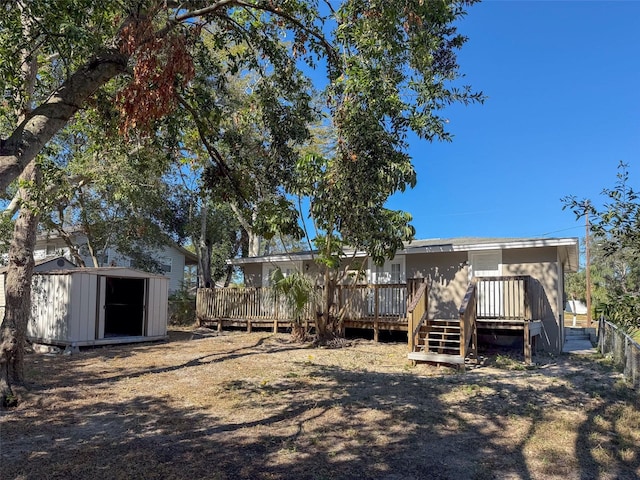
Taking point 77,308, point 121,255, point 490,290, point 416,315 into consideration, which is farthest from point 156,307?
point 121,255

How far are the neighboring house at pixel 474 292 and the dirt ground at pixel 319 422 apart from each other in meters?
1.52

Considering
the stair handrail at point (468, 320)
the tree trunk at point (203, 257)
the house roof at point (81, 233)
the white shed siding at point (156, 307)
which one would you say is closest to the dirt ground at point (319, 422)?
the stair handrail at point (468, 320)

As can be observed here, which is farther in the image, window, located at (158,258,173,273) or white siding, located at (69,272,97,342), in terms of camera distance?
window, located at (158,258,173,273)

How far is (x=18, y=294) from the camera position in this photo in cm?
776

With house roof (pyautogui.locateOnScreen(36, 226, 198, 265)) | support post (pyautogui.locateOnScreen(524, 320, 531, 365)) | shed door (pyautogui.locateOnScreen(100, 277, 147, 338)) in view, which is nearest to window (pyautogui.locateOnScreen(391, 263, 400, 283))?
support post (pyautogui.locateOnScreen(524, 320, 531, 365))

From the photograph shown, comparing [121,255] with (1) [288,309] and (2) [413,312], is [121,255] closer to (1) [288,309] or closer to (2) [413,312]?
(1) [288,309]

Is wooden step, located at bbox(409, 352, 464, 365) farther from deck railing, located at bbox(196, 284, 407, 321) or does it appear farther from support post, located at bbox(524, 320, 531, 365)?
deck railing, located at bbox(196, 284, 407, 321)

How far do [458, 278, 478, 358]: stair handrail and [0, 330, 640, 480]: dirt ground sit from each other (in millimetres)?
628

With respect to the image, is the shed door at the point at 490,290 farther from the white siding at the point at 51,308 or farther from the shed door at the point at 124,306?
the shed door at the point at 124,306

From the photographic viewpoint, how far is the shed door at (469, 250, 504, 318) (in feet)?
39.2

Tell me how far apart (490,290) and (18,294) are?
400 inches

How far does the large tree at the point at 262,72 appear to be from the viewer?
4215 mm

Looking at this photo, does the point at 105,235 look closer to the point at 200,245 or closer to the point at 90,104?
the point at 200,245

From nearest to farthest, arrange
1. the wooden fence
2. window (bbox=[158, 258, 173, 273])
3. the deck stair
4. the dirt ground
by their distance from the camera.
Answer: the dirt ground < the wooden fence < the deck stair < window (bbox=[158, 258, 173, 273])
